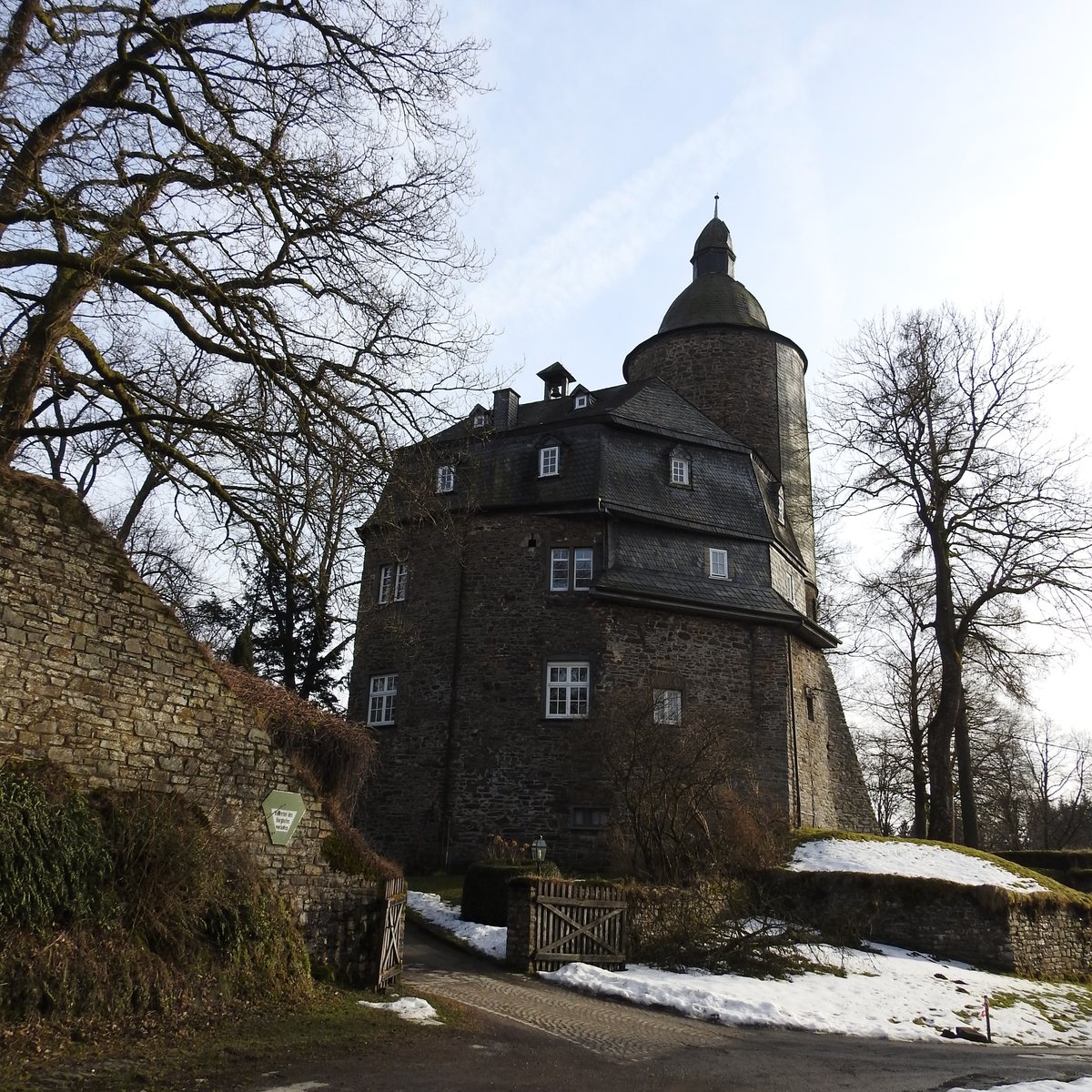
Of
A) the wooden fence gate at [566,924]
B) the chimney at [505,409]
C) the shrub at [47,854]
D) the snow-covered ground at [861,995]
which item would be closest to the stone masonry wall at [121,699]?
the shrub at [47,854]

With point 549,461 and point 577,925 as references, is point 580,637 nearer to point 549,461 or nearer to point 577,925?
point 549,461

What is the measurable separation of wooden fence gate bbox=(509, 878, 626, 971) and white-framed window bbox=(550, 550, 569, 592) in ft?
30.3

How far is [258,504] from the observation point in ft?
37.9

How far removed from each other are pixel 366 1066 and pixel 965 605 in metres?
21.2

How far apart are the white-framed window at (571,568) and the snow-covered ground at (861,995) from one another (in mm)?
7876

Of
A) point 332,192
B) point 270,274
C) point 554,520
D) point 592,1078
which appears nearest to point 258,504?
point 270,274

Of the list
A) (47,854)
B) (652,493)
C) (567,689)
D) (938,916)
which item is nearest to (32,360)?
(47,854)

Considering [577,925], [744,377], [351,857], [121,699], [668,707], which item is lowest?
[577,925]

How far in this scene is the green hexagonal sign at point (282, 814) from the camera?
1127 centimetres

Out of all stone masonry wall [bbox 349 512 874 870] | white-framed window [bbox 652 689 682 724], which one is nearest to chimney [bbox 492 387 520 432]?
stone masonry wall [bbox 349 512 874 870]

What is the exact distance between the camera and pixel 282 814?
11414mm

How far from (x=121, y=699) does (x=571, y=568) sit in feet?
46.9

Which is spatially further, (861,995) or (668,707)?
(668,707)

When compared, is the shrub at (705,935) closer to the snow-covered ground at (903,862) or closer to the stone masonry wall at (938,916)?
the stone masonry wall at (938,916)
